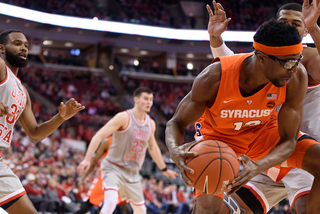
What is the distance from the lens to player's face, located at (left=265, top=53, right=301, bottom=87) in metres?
2.38

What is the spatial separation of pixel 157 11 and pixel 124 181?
20.9 m

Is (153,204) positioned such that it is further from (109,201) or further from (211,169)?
(211,169)

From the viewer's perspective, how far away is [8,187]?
3.18 m

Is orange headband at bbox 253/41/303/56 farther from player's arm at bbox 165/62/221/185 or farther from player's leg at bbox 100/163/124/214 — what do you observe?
player's leg at bbox 100/163/124/214

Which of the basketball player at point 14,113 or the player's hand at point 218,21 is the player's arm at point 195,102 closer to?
the player's hand at point 218,21

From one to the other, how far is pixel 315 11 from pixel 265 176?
64.4 inches

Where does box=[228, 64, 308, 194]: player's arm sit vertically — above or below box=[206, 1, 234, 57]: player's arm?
below

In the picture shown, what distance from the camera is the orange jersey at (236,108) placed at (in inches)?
104

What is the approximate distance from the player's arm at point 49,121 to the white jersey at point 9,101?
0.18 meters

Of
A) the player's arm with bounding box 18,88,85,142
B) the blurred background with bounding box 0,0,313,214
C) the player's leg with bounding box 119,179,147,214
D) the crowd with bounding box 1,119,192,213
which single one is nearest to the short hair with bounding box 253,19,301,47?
the player's arm with bounding box 18,88,85,142

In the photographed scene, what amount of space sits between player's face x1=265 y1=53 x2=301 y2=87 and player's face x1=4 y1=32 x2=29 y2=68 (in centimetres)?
247

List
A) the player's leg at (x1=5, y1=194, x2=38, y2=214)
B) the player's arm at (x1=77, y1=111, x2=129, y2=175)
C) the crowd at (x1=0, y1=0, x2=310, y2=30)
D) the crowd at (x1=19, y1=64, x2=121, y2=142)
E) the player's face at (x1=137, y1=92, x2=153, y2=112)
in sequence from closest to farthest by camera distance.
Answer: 1. the player's leg at (x1=5, y1=194, x2=38, y2=214)
2. the player's arm at (x1=77, y1=111, x2=129, y2=175)
3. the player's face at (x1=137, y1=92, x2=153, y2=112)
4. the crowd at (x1=19, y1=64, x2=121, y2=142)
5. the crowd at (x1=0, y1=0, x2=310, y2=30)

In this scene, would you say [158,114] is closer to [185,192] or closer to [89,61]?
[89,61]

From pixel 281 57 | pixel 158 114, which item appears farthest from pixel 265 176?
pixel 158 114
